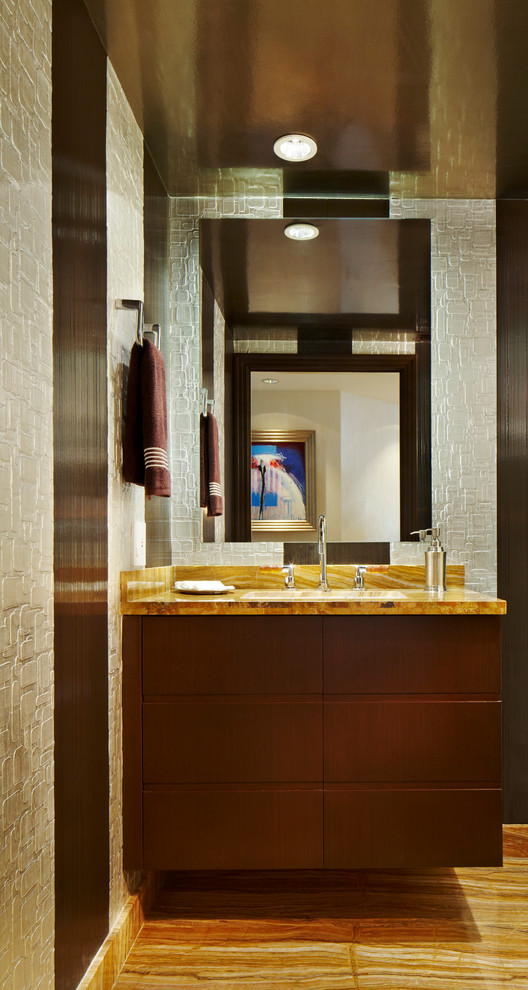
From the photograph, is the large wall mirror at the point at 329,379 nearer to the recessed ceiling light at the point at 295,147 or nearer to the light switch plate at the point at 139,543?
the recessed ceiling light at the point at 295,147

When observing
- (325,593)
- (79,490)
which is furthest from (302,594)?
(79,490)

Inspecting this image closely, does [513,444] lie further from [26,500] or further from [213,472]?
[26,500]

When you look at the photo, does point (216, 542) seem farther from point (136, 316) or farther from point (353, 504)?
point (136, 316)

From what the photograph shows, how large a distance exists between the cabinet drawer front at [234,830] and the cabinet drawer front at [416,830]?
0.20 feet

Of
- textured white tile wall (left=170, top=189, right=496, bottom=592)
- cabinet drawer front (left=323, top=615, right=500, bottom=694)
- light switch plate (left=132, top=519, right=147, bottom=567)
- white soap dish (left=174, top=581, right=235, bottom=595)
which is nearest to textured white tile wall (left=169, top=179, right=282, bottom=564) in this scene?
textured white tile wall (left=170, top=189, right=496, bottom=592)

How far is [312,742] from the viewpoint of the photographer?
187cm

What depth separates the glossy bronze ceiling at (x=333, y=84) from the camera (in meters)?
1.67

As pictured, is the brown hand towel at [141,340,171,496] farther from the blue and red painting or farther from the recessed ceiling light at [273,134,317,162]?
the recessed ceiling light at [273,134,317,162]

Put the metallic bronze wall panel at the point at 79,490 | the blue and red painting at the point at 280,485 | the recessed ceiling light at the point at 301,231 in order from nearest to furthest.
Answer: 1. the metallic bronze wall panel at the point at 79,490
2. the recessed ceiling light at the point at 301,231
3. the blue and red painting at the point at 280,485

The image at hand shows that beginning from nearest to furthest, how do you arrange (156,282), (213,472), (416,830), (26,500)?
1. (26,500)
2. (416,830)
3. (156,282)
4. (213,472)

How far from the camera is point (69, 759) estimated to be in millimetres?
1479

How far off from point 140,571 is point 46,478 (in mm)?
681

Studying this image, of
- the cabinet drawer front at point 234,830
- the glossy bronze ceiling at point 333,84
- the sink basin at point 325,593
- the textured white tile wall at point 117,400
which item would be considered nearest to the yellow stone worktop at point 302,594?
the sink basin at point 325,593

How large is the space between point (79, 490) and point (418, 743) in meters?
1.12
